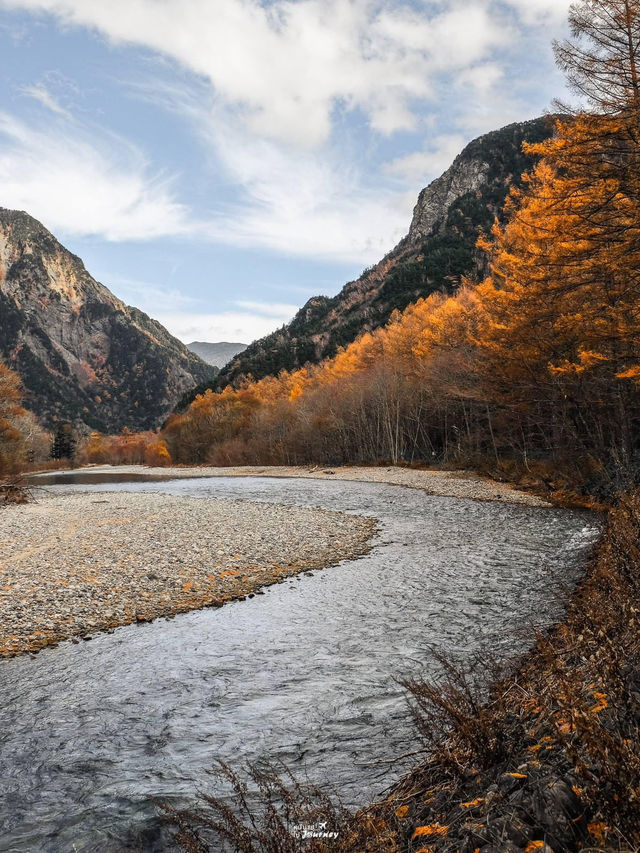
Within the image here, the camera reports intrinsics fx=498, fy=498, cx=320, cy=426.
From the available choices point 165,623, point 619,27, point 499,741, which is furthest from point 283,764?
point 619,27

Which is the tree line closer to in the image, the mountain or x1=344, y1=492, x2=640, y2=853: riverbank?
x1=344, y1=492, x2=640, y2=853: riverbank

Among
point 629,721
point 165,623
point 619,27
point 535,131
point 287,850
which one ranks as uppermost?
point 535,131

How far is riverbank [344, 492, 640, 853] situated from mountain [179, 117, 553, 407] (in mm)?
106991

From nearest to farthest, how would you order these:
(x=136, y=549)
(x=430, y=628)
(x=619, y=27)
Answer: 1. (x=430, y=628)
2. (x=619, y=27)
3. (x=136, y=549)

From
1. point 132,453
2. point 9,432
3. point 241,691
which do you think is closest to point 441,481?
point 241,691

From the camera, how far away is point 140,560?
13539 millimetres

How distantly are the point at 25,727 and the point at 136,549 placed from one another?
9.23 meters

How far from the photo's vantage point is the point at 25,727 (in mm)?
5887

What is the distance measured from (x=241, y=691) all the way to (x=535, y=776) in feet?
15.4

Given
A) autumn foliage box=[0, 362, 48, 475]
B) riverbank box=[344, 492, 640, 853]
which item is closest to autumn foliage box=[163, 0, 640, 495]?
riverbank box=[344, 492, 640, 853]

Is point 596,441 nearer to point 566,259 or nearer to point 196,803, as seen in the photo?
point 566,259

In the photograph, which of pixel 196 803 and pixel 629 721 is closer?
pixel 629 721

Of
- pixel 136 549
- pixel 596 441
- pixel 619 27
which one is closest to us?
pixel 619 27

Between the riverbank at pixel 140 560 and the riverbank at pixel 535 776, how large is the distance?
727cm
